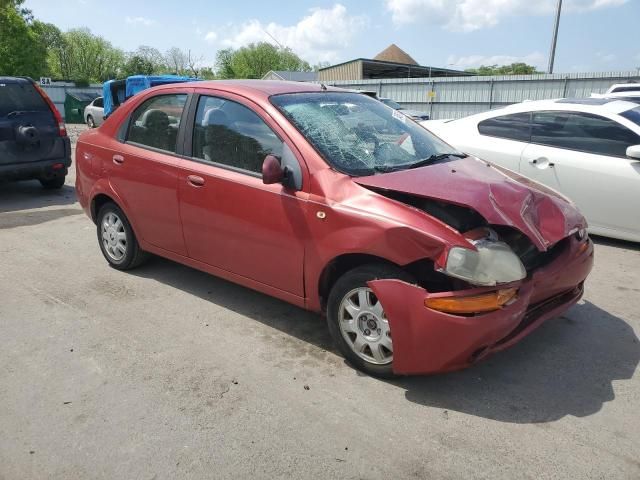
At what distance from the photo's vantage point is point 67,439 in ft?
8.96

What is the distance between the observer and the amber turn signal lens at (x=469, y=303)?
284cm

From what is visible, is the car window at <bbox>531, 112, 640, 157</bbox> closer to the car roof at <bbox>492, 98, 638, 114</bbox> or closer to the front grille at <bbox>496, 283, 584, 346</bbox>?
the car roof at <bbox>492, 98, 638, 114</bbox>

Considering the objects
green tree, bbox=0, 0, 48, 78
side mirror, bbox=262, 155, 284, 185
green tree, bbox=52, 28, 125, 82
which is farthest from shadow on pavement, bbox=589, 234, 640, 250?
green tree, bbox=52, 28, 125, 82

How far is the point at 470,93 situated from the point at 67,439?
19145 millimetres

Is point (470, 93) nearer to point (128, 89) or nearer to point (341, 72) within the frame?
point (128, 89)

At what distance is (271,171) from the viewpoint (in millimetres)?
3365

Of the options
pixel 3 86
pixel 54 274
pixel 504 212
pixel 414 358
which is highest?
pixel 3 86

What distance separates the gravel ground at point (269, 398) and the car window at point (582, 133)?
6.50 ft

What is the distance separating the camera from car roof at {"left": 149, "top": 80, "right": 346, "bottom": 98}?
3.89 metres

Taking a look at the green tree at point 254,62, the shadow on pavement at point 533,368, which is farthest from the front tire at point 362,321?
the green tree at point 254,62

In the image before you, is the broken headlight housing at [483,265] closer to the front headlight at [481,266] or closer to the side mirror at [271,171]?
the front headlight at [481,266]

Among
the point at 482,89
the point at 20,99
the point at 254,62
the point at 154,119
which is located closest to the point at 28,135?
the point at 20,99

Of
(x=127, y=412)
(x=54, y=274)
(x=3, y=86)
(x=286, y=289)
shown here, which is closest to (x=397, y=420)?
(x=286, y=289)

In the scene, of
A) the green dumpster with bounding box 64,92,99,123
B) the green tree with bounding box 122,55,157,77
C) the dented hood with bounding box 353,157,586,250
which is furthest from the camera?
the green tree with bounding box 122,55,157,77
